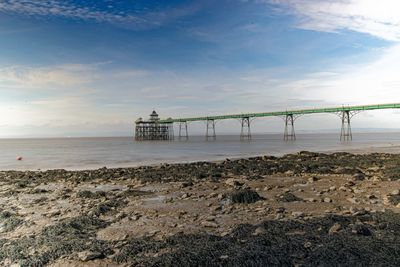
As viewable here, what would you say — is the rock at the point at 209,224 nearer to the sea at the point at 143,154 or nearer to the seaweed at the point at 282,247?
the seaweed at the point at 282,247

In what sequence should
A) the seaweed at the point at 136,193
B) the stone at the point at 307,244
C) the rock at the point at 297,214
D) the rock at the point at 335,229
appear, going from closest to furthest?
the stone at the point at 307,244 < the rock at the point at 335,229 < the rock at the point at 297,214 < the seaweed at the point at 136,193

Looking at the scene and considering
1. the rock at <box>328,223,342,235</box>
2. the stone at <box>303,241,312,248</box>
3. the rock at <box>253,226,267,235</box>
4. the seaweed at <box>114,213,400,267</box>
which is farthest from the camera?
the rock at <box>253,226,267,235</box>

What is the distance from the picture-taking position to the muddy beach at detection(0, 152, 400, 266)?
626 centimetres

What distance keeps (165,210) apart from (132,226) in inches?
67.4

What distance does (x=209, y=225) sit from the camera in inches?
325

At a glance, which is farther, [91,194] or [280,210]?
[91,194]

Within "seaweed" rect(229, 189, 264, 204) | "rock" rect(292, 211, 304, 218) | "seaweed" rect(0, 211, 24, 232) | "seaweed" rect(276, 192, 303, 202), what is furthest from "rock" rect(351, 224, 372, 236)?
"seaweed" rect(0, 211, 24, 232)

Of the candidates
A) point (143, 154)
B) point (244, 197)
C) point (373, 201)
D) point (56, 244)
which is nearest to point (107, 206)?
point (56, 244)

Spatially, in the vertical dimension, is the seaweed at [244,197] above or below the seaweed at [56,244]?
above

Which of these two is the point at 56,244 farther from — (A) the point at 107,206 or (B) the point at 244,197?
(B) the point at 244,197

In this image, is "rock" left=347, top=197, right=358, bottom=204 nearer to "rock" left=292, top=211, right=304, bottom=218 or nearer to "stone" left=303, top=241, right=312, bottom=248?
"rock" left=292, top=211, right=304, bottom=218

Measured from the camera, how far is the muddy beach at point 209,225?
247 inches

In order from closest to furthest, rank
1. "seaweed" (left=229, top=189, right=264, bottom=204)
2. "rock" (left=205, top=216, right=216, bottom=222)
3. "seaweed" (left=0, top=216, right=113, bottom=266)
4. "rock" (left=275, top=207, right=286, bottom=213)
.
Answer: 1. "seaweed" (left=0, top=216, right=113, bottom=266)
2. "rock" (left=205, top=216, right=216, bottom=222)
3. "rock" (left=275, top=207, right=286, bottom=213)
4. "seaweed" (left=229, top=189, right=264, bottom=204)

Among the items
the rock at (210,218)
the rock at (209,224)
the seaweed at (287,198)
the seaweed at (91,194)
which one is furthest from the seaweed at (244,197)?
the seaweed at (91,194)
